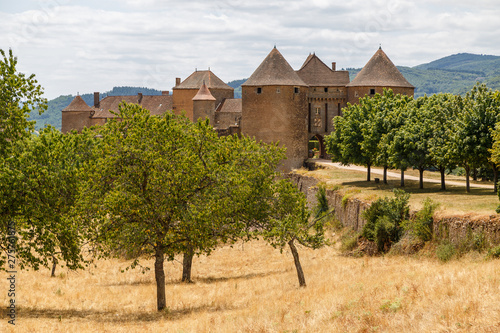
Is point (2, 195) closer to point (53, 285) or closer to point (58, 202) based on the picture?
point (58, 202)

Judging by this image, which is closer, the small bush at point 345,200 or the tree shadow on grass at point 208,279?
the tree shadow on grass at point 208,279


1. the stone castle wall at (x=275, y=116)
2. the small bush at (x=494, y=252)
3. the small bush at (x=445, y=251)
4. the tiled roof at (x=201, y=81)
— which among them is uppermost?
the tiled roof at (x=201, y=81)

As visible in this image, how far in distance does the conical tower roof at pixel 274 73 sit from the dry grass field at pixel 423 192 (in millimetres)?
14555

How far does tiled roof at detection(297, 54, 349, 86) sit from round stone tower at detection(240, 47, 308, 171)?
705 cm

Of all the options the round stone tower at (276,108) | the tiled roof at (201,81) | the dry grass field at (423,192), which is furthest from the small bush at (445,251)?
the tiled roof at (201,81)

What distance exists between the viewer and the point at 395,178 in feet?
155

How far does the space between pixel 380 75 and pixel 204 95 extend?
3057cm

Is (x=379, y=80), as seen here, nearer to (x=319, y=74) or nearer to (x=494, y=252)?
(x=319, y=74)

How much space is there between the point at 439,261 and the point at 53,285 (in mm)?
17120

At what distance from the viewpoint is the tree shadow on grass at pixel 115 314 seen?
66.7 ft

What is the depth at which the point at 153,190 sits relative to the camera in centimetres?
2097

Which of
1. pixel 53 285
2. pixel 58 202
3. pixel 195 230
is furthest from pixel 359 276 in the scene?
pixel 53 285

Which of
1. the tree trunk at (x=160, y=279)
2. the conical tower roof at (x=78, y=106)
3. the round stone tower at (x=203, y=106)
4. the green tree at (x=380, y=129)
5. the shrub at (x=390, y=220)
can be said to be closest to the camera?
the tree trunk at (x=160, y=279)

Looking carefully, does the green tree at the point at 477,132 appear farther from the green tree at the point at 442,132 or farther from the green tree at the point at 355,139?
the green tree at the point at 355,139
